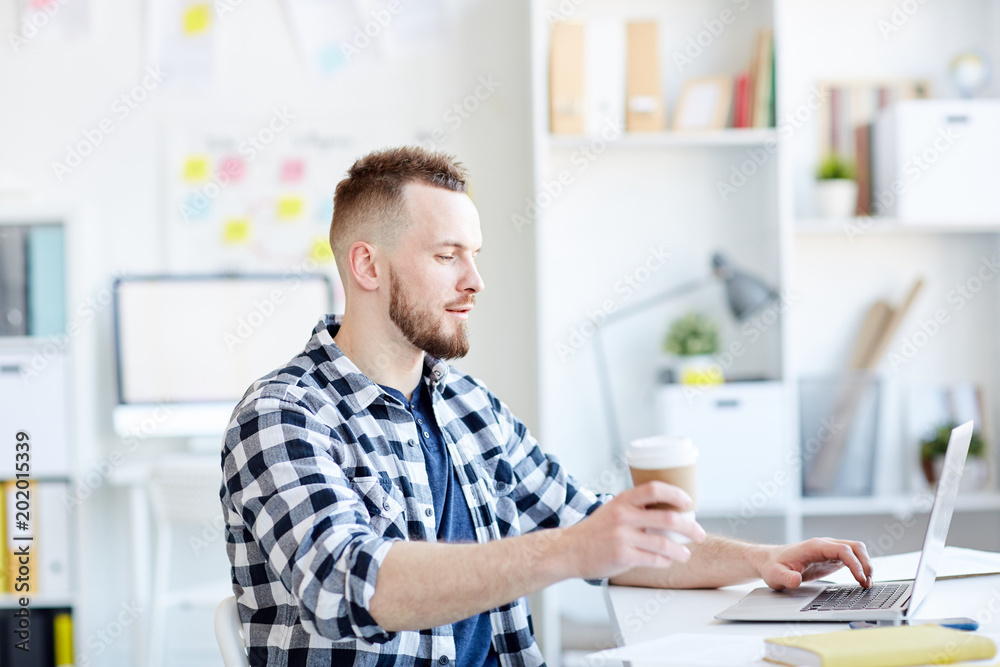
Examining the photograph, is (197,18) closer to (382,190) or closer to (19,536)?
(19,536)

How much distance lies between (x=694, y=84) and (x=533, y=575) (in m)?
2.34

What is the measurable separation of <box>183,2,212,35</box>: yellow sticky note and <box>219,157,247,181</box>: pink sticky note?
46 cm

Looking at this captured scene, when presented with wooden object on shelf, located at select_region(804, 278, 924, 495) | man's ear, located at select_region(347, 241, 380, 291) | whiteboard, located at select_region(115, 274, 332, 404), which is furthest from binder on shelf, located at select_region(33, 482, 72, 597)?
wooden object on shelf, located at select_region(804, 278, 924, 495)

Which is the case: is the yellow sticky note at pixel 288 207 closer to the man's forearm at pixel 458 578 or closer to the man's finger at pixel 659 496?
the man's forearm at pixel 458 578

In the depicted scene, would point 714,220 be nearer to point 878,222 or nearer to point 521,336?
point 878,222

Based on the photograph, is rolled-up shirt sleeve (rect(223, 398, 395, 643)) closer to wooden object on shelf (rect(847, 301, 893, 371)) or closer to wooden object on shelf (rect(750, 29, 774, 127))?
wooden object on shelf (rect(750, 29, 774, 127))

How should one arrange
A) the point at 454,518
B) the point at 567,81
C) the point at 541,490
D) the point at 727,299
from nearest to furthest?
the point at 454,518
the point at 541,490
the point at 567,81
the point at 727,299

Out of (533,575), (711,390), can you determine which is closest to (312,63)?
(711,390)

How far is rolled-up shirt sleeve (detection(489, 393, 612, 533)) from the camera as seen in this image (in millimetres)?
1632

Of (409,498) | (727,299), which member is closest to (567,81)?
(727,299)

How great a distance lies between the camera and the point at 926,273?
317cm

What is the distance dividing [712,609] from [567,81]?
197 cm

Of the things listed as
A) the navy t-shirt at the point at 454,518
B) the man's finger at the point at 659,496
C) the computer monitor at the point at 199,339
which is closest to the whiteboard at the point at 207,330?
the computer monitor at the point at 199,339

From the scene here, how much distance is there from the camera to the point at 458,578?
3.47 ft
